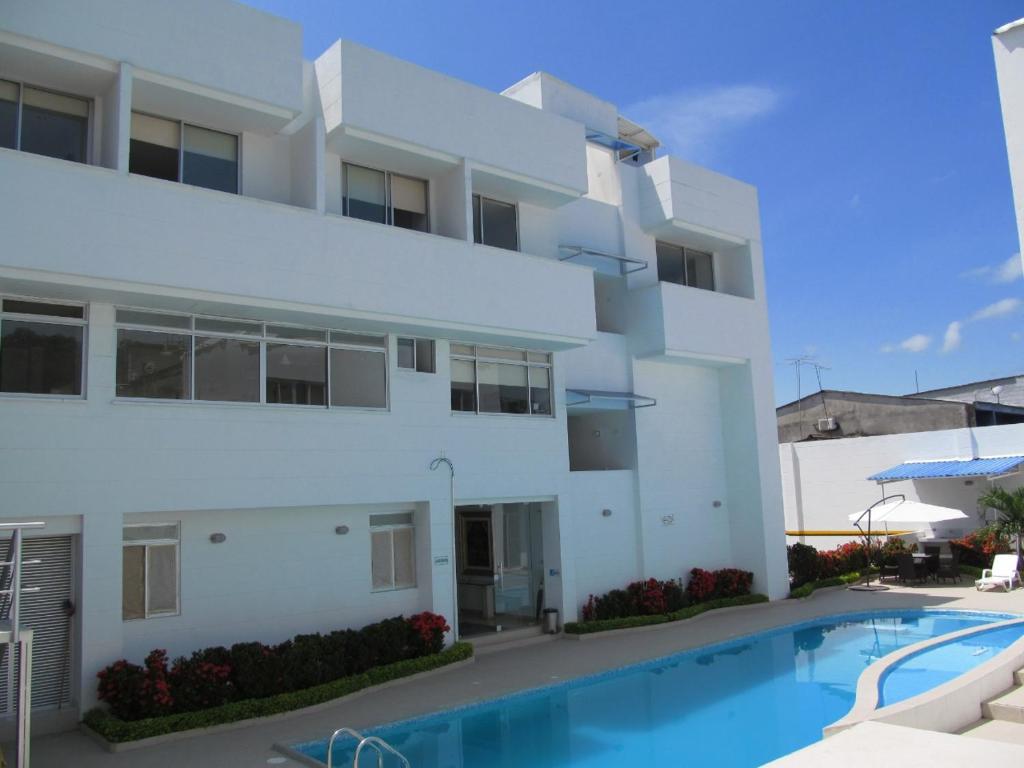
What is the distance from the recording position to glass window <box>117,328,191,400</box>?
42.8 feet

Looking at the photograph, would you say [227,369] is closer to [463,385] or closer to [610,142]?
[463,385]

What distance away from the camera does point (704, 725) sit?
12.7 metres

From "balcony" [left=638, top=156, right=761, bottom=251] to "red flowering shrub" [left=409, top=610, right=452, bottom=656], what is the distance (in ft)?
37.3

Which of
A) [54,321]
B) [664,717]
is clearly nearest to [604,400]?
[664,717]

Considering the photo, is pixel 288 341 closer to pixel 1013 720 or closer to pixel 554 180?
pixel 554 180

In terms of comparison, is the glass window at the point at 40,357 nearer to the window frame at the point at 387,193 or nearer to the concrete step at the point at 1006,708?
the window frame at the point at 387,193

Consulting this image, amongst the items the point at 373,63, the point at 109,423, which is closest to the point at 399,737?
the point at 109,423

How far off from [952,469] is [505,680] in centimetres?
1956

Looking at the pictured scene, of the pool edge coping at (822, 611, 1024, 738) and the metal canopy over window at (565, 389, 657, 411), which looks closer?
the pool edge coping at (822, 611, 1024, 738)

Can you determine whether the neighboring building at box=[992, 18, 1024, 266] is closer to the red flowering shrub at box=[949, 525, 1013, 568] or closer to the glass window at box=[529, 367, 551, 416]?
the glass window at box=[529, 367, 551, 416]

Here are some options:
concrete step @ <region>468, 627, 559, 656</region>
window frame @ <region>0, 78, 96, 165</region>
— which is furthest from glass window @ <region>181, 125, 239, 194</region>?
concrete step @ <region>468, 627, 559, 656</region>

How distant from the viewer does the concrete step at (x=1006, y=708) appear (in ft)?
A: 35.0

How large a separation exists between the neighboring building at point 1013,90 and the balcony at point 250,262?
386 inches

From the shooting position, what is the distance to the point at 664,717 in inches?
516
